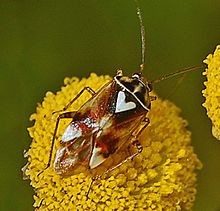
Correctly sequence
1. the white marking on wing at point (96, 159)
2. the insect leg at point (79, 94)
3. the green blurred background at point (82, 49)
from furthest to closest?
1. the green blurred background at point (82, 49)
2. the insect leg at point (79, 94)
3. the white marking on wing at point (96, 159)

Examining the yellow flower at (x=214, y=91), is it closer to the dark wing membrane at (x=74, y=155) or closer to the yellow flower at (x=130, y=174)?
the yellow flower at (x=130, y=174)

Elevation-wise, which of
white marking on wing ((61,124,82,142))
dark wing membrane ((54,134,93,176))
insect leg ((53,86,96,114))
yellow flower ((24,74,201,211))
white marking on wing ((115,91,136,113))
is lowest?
yellow flower ((24,74,201,211))

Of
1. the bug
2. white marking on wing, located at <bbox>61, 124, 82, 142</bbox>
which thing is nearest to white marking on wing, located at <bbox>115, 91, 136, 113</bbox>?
the bug

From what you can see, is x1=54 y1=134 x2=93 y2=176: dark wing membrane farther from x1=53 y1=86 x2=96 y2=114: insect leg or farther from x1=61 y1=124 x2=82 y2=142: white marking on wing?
x1=53 y1=86 x2=96 y2=114: insect leg

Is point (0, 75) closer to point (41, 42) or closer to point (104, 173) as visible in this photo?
point (41, 42)

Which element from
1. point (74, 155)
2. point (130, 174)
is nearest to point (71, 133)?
point (74, 155)

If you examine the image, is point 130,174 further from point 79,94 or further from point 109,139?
point 79,94

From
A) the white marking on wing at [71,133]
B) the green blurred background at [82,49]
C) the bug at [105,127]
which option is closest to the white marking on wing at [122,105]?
the bug at [105,127]
